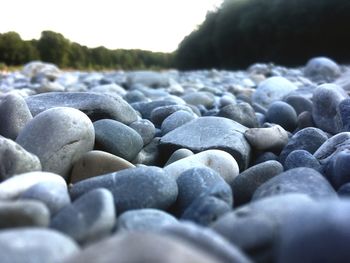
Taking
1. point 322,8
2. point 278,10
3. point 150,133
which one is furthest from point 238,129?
point 278,10

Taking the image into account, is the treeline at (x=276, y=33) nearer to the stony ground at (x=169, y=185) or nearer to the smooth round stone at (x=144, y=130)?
the stony ground at (x=169, y=185)

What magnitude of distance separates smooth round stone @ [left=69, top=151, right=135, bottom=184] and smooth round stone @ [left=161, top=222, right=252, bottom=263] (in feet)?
2.90

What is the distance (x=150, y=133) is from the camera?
2232 millimetres

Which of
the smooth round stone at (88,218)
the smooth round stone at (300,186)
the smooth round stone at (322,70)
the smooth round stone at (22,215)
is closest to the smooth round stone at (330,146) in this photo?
the smooth round stone at (300,186)

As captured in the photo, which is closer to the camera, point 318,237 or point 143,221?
point 318,237

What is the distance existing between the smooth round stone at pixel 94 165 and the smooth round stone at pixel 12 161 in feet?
0.79

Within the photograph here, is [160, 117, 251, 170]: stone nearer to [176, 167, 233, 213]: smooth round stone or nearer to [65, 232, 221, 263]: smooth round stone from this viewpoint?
[176, 167, 233, 213]: smooth round stone

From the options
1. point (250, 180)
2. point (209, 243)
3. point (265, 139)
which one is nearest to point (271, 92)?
point (265, 139)

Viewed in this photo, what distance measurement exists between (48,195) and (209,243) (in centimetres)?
54

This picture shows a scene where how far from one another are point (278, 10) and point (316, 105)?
1688cm

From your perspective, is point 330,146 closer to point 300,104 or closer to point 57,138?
point 57,138

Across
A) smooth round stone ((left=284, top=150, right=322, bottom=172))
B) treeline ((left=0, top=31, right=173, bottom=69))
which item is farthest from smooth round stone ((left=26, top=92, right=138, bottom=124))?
treeline ((left=0, top=31, right=173, bottom=69))

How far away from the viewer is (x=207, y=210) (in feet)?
3.70

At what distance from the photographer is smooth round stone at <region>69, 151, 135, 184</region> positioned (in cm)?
168
